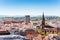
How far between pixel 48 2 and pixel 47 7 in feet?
0.29

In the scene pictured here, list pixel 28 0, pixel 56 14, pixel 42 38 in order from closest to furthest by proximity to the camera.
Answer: pixel 28 0 → pixel 56 14 → pixel 42 38

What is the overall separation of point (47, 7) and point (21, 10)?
0.29 meters

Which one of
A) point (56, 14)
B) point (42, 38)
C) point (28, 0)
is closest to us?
point (28, 0)

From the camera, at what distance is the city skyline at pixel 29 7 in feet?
7.92

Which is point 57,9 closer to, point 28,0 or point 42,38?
point 28,0

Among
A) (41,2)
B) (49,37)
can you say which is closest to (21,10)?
(41,2)

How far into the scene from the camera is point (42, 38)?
288 cm

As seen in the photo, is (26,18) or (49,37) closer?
(26,18)

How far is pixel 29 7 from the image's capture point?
2477mm

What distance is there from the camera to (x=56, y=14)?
8.45ft

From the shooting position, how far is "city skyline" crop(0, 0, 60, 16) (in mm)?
2414

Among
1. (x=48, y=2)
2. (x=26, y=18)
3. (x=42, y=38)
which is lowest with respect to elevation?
(x=42, y=38)

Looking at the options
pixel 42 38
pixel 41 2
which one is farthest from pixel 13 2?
pixel 42 38

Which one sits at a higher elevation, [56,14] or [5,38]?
[56,14]
